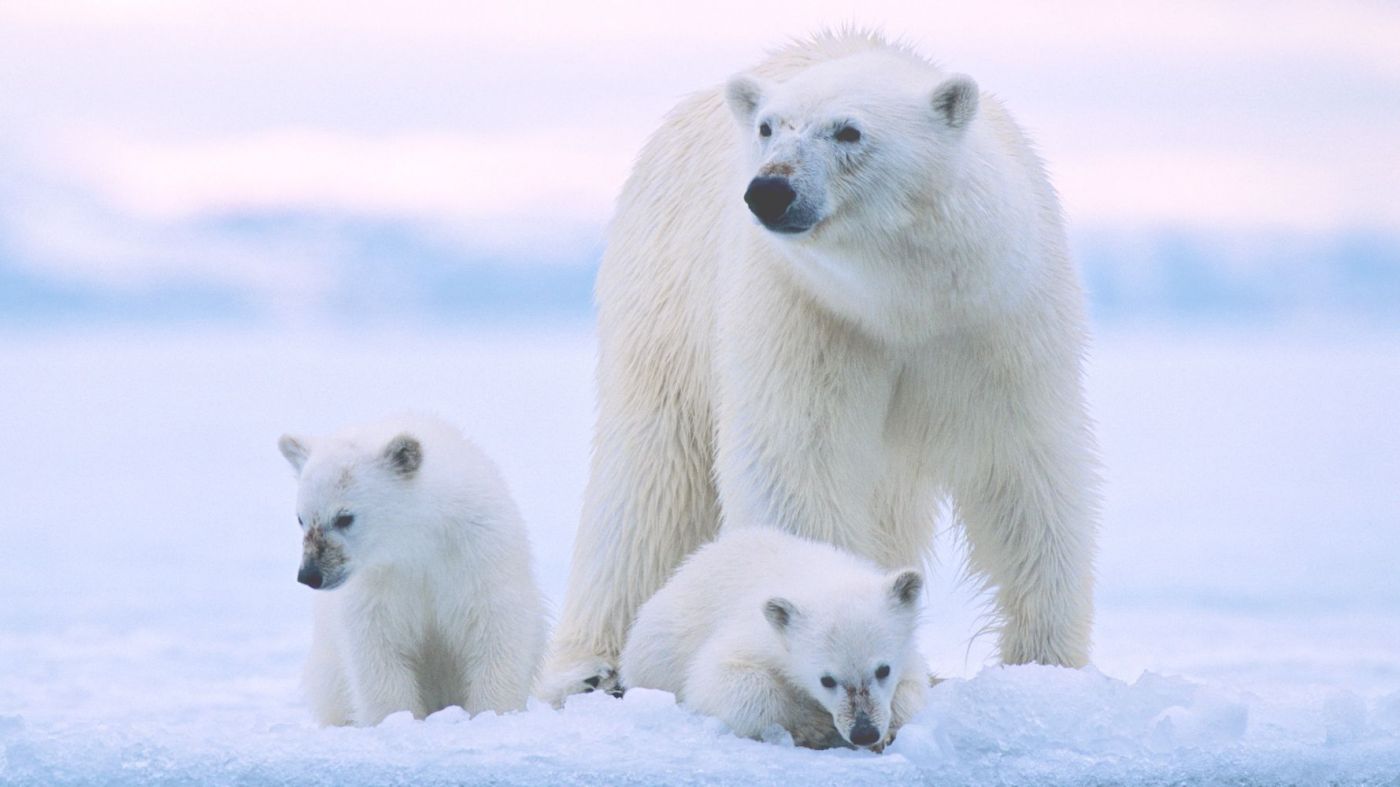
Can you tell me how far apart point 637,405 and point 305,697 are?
1.38 m

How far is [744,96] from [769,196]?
599mm

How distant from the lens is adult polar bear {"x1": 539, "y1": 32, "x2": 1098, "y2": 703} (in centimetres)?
467

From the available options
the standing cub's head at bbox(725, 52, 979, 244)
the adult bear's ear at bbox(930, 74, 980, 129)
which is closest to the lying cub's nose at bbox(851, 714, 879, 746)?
the standing cub's head at bbox(725, 52, 979, 244)

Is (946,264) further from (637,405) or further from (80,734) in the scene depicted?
(80,734)

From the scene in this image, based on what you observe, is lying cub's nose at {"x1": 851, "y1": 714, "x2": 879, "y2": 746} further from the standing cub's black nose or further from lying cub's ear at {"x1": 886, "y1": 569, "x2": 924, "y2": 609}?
the standing cub's black nose

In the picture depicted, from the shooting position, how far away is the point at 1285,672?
950 cm

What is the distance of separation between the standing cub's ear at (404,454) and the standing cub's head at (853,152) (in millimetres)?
1154

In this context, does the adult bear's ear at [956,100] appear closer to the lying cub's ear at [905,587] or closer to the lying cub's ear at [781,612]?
the lying cub's ear at [905,587]

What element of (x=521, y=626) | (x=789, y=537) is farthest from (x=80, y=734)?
(x=789, y=537)

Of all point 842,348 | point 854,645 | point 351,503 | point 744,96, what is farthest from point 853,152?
point 351,503

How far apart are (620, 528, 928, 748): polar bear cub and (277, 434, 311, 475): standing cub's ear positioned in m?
1.04

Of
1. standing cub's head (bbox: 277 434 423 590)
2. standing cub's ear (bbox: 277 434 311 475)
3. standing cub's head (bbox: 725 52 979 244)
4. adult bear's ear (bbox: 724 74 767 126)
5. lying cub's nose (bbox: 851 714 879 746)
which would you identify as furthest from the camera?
standing cub's ear (bbox: 277 434 311 475)

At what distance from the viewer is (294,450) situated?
16.5 ft

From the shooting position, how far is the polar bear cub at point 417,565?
4871 millimetres
